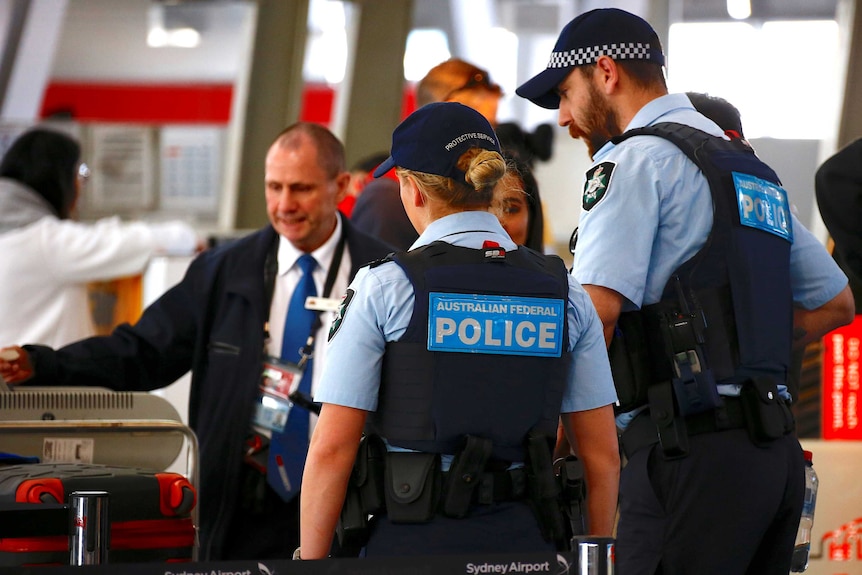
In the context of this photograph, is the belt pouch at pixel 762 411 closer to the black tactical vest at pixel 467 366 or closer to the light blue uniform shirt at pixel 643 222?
the light blue uniform shirt at pixel 643 222

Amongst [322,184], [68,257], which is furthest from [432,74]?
[68,257]

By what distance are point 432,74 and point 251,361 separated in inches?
43.0

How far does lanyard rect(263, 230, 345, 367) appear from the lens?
2.86m

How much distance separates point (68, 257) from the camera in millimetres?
3871

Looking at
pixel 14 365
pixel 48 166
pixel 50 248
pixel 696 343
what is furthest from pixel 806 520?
pixel 48 166

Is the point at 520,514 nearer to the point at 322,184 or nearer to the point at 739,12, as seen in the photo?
the point at 322,184

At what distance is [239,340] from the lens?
9.39 ft

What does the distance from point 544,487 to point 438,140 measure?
567mm

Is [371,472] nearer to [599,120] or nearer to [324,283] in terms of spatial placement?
[599,120]

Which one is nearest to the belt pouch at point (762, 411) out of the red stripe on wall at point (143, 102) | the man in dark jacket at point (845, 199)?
the man in dark jacket at point (845, 199)

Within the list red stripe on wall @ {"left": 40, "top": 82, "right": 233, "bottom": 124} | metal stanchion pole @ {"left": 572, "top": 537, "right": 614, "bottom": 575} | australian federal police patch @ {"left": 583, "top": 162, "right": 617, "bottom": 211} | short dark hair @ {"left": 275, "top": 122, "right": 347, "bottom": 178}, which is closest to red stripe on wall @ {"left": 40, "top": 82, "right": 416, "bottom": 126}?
red stripe on wall @ {"left": 40, "top": 82, "right": 233, "bottom": 124}

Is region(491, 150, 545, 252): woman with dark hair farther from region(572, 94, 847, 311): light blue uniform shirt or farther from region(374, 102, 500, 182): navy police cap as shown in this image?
region(374, 102, 500, 182): navy police cap

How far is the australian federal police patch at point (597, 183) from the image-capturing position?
Result: 214cm

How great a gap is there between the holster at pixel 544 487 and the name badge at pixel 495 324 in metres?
0.14
